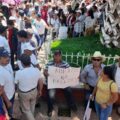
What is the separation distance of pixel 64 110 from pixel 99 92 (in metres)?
1.89

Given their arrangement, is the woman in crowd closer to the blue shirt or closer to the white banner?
the blue shirt

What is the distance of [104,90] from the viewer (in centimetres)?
648

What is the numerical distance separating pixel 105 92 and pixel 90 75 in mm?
1241

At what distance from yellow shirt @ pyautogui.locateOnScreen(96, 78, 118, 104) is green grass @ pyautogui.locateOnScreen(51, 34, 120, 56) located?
4.02m

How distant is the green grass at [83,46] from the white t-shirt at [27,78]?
4.19 meters

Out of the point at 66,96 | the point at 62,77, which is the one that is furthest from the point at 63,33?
the point at 62,77

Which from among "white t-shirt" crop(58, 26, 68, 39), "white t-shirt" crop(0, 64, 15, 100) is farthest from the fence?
"white t-shirt" crop(58, 26, 68, 39)

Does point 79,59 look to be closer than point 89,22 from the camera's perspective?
Yes

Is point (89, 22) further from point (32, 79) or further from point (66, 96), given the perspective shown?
point (32, 79)

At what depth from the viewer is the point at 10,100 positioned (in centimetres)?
680

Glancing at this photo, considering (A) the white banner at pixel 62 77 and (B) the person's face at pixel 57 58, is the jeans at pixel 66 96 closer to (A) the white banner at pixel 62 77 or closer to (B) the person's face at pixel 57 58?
(A) the white banner at pixel 62 77

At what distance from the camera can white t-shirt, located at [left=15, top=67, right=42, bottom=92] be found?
6.68 meters

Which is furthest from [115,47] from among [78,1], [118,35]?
[78,1]

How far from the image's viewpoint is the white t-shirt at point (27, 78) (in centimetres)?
668
